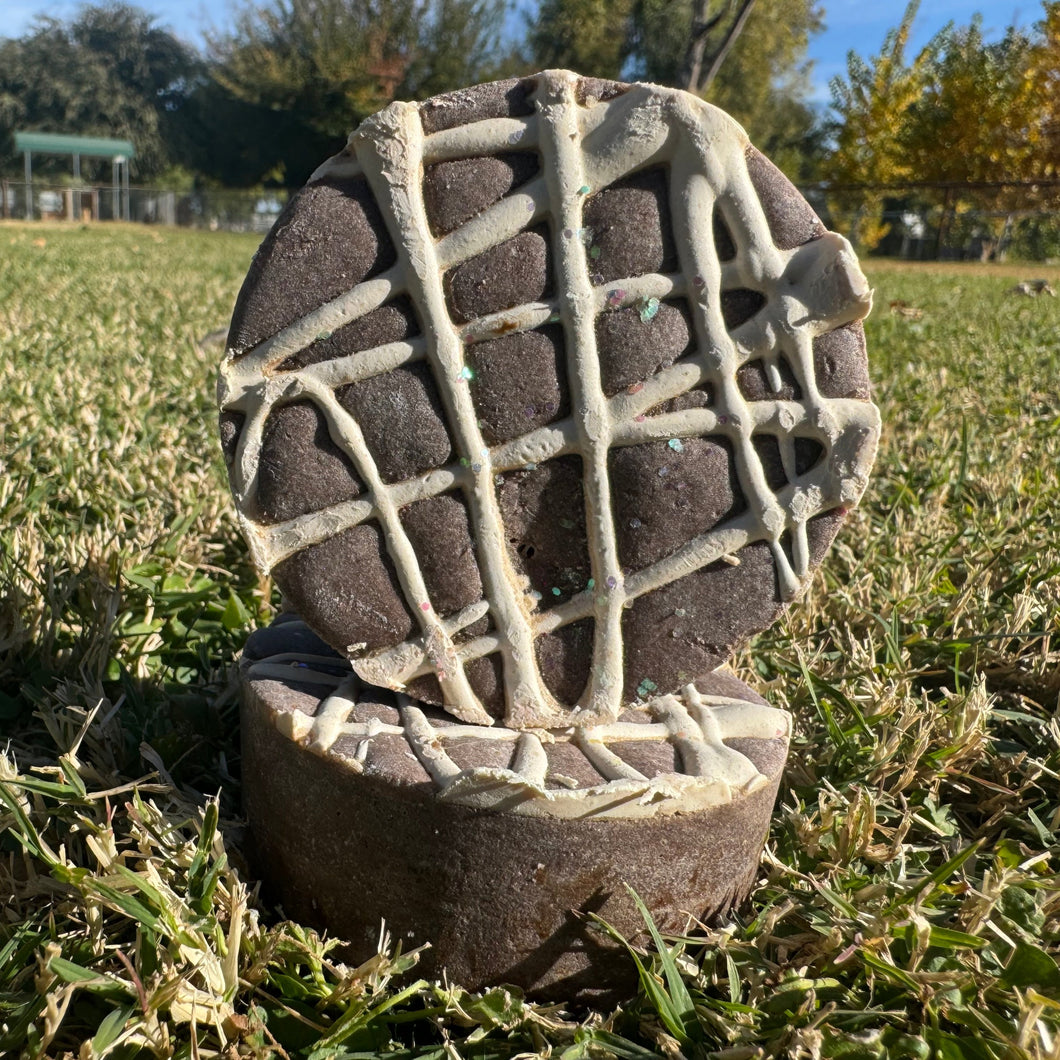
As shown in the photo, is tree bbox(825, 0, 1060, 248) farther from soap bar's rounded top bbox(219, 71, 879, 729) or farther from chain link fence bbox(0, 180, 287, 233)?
soap bar's rounded top bbox(219, 71, 879, 729)

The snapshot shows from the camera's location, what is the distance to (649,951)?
1.49 meters

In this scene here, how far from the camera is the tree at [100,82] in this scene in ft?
144

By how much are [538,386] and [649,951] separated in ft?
2.82

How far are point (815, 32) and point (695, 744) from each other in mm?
43977

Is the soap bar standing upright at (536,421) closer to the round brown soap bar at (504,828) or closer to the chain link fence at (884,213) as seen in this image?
the round brown soap bar at (504,828)

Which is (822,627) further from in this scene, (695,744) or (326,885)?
(326,885)

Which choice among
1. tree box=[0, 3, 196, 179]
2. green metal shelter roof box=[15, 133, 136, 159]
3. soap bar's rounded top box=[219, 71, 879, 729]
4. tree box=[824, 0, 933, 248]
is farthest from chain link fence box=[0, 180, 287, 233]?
soap bar's rounded top box=[219, 71, 879, 729]

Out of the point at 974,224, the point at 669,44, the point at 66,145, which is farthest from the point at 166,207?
the point at 974,224

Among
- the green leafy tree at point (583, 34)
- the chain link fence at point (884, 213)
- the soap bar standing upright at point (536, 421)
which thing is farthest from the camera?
the green leafy tree at point (583, 34)

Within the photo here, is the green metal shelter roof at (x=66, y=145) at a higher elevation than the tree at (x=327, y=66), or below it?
below

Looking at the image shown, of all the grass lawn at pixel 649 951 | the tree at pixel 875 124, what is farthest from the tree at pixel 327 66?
the grass lawn at pixel 649 951

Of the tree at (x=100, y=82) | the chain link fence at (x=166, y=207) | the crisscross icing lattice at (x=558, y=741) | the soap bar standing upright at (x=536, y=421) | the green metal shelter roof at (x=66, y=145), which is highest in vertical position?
the tree at (x=100, y=82)

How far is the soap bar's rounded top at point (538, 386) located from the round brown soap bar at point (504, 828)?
13 centimetres

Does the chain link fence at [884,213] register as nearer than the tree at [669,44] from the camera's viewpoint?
Yes
